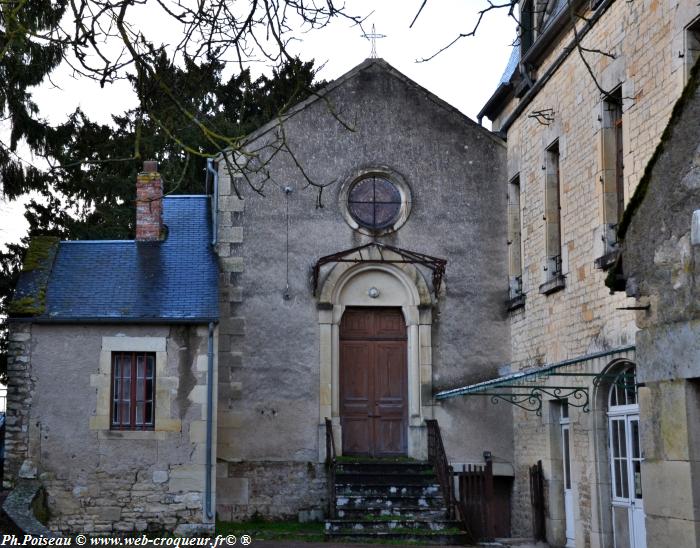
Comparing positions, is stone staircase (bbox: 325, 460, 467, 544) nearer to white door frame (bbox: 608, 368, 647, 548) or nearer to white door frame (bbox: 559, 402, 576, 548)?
white door frame (bbox: 559, 402, 576, 548)

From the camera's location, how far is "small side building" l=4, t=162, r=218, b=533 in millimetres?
14781

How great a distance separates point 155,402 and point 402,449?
4.11 metres

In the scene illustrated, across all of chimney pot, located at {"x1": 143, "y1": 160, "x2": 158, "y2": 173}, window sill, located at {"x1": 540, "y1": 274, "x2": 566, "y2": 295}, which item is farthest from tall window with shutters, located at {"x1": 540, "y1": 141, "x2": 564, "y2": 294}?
chimney pot, located at {"x1": 143, "y1": 160, "x2": 158, "y2": 173}

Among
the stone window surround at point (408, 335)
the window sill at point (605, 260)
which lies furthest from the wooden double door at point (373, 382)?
the window sill at point (605, 260)

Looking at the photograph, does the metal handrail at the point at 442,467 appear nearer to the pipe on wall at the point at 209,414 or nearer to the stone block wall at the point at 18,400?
the pipe on wall at the point at 209,414

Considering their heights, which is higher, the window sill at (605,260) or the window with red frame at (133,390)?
the window sill at (605,260)

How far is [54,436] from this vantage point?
49.1ft

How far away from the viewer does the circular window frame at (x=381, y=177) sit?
17203 millimetres

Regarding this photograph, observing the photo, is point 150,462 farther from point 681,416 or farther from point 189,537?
point 681,416

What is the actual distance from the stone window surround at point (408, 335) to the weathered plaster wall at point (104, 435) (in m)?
2.19

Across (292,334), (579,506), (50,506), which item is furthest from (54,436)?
(579,506)

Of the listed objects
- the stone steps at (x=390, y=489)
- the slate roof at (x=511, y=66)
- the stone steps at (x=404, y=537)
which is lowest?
the stone steps at (x=404, y=537)

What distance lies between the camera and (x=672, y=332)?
7.26 m

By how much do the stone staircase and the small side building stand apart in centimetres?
192
